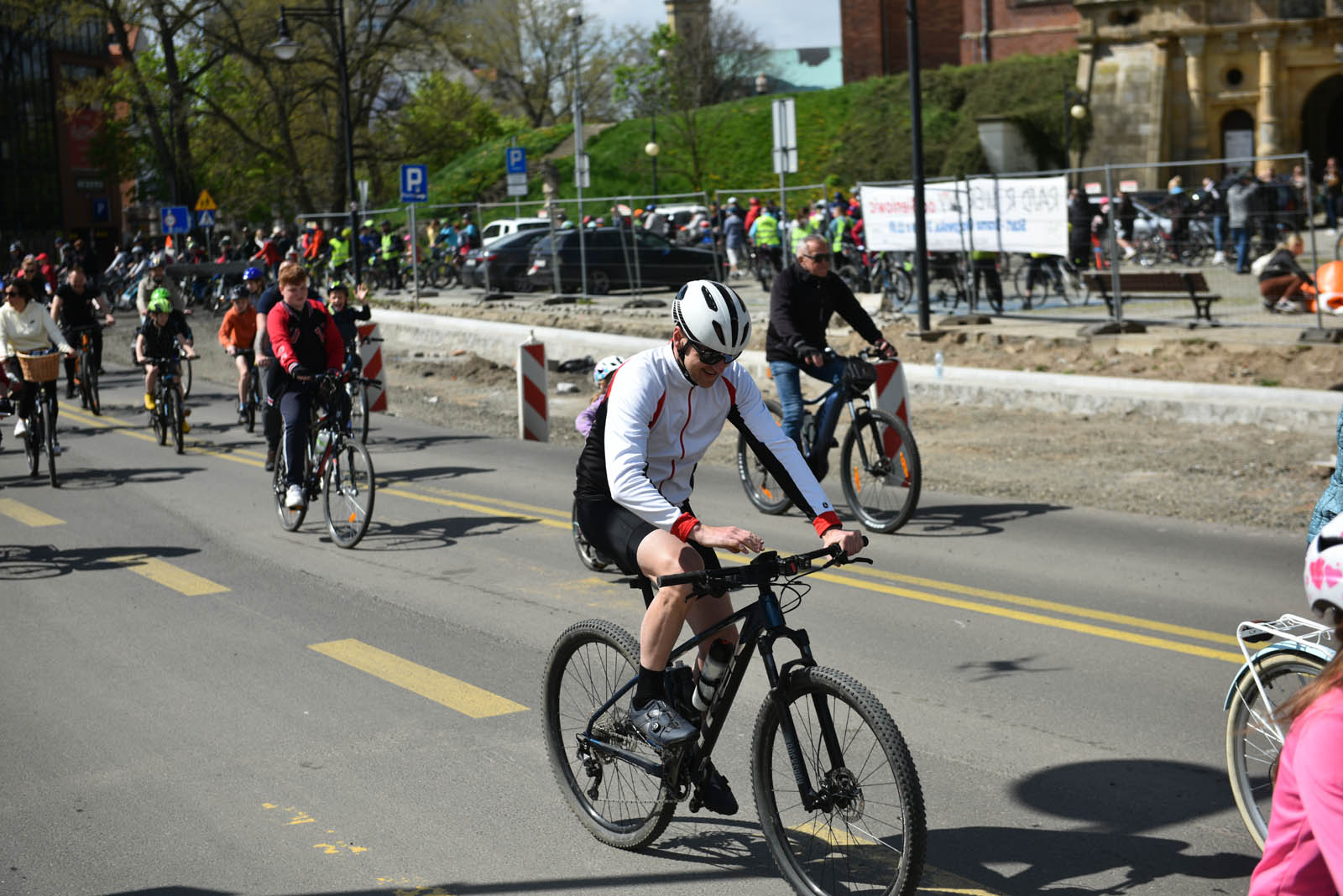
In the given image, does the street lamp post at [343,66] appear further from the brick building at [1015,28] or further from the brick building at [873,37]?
the brick building at [873,37]

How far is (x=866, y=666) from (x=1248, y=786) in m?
2.60

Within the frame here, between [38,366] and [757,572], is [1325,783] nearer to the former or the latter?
[757,572]

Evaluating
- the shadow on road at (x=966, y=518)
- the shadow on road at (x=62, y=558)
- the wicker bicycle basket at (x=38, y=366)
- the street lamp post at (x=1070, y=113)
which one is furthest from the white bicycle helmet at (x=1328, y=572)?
the street lamp post at (x=1070, y=113)

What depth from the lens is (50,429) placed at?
1414 centimetres

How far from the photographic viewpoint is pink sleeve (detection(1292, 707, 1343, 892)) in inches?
86.8

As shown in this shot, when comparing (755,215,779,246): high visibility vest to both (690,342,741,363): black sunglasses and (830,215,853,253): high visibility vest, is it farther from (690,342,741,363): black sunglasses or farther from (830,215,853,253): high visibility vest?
(690,342,741,363): black sunglasses

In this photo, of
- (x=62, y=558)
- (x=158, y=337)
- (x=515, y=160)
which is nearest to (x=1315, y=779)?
(x=62, y=558)

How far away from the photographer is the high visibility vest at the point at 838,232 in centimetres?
2692

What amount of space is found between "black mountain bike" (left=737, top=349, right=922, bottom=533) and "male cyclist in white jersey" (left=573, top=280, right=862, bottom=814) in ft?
17.5

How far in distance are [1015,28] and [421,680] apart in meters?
66.7

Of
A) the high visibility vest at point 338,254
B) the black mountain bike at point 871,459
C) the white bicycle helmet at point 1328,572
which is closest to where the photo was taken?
the white bicycle helmet at point 1328,572

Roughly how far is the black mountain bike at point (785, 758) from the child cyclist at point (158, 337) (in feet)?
41.2

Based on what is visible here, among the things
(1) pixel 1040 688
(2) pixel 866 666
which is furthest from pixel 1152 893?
(2) pixel 866 666

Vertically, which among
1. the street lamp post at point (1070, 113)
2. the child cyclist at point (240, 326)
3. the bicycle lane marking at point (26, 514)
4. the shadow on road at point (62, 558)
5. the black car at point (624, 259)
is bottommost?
the shadow on road at point (62, 558)
